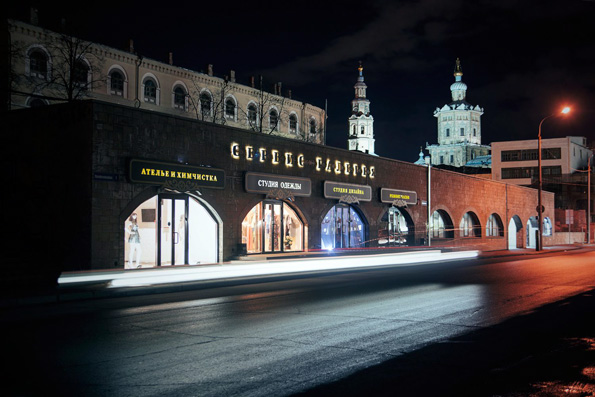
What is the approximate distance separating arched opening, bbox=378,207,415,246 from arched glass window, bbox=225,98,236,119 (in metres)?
27.9

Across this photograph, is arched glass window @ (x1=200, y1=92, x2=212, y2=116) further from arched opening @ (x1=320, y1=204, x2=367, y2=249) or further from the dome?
the dome

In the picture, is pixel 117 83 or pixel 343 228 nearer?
pixel 343 228

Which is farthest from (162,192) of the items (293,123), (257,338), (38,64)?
(293,123)

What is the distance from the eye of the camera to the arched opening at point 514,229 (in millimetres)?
50856

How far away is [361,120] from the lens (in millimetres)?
137875

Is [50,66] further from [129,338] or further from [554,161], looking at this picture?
[554,161]

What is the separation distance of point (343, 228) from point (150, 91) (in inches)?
1119

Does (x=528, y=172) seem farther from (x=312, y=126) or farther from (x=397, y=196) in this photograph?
(x=397, y=196)

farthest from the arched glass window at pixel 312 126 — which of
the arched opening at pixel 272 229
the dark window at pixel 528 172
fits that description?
the dark window at pixel 528 172

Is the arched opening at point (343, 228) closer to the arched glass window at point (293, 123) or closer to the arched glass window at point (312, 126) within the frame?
the arched glass window at point (293, 123)

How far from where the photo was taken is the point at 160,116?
67.2 feet

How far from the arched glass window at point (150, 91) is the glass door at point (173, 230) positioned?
3187cm

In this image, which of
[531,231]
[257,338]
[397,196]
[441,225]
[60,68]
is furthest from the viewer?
[531,231]

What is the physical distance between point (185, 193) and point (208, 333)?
43.9 feet
